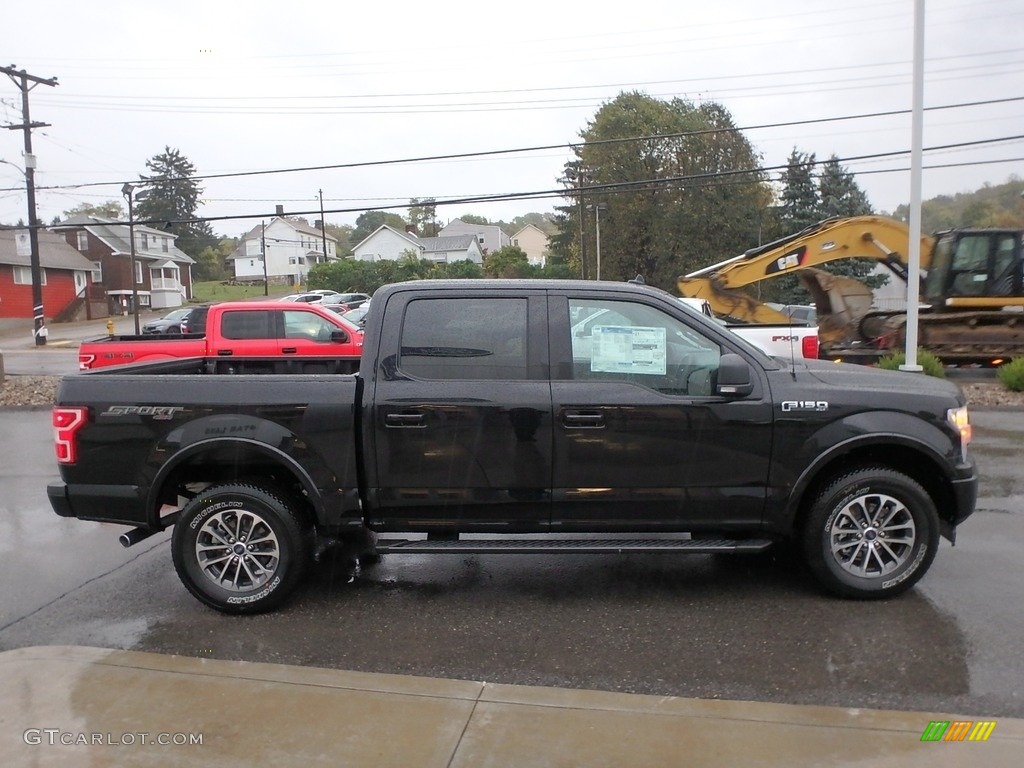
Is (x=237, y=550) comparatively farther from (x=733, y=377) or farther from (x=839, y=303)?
(x=839, y=303)

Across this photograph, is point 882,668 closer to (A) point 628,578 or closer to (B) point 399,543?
(A) point 628,578

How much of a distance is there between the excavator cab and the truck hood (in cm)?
1357

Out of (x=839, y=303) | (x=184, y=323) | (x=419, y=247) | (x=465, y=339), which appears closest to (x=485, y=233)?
(x=419, y=247)

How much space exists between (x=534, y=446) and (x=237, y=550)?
1.88 meters

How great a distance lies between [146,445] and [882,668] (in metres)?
4.18

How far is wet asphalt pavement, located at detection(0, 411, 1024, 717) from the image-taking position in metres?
4.05

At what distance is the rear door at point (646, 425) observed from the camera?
4785mm

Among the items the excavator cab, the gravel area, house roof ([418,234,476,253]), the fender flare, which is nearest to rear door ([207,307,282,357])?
the gravel area

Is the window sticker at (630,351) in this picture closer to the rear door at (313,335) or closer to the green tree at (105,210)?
the rear door at (313,335)

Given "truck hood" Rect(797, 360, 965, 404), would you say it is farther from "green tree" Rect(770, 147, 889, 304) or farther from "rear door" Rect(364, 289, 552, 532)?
"green tree" Rect(770, 147, 889, 304)

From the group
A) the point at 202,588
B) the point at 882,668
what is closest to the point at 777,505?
the point at 882,668

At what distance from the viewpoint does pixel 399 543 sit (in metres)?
4.98

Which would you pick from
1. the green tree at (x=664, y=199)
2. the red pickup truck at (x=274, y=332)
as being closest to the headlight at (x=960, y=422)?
the red pickup truck at (x=274, y=332)

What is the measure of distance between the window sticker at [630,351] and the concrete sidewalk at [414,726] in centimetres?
185
